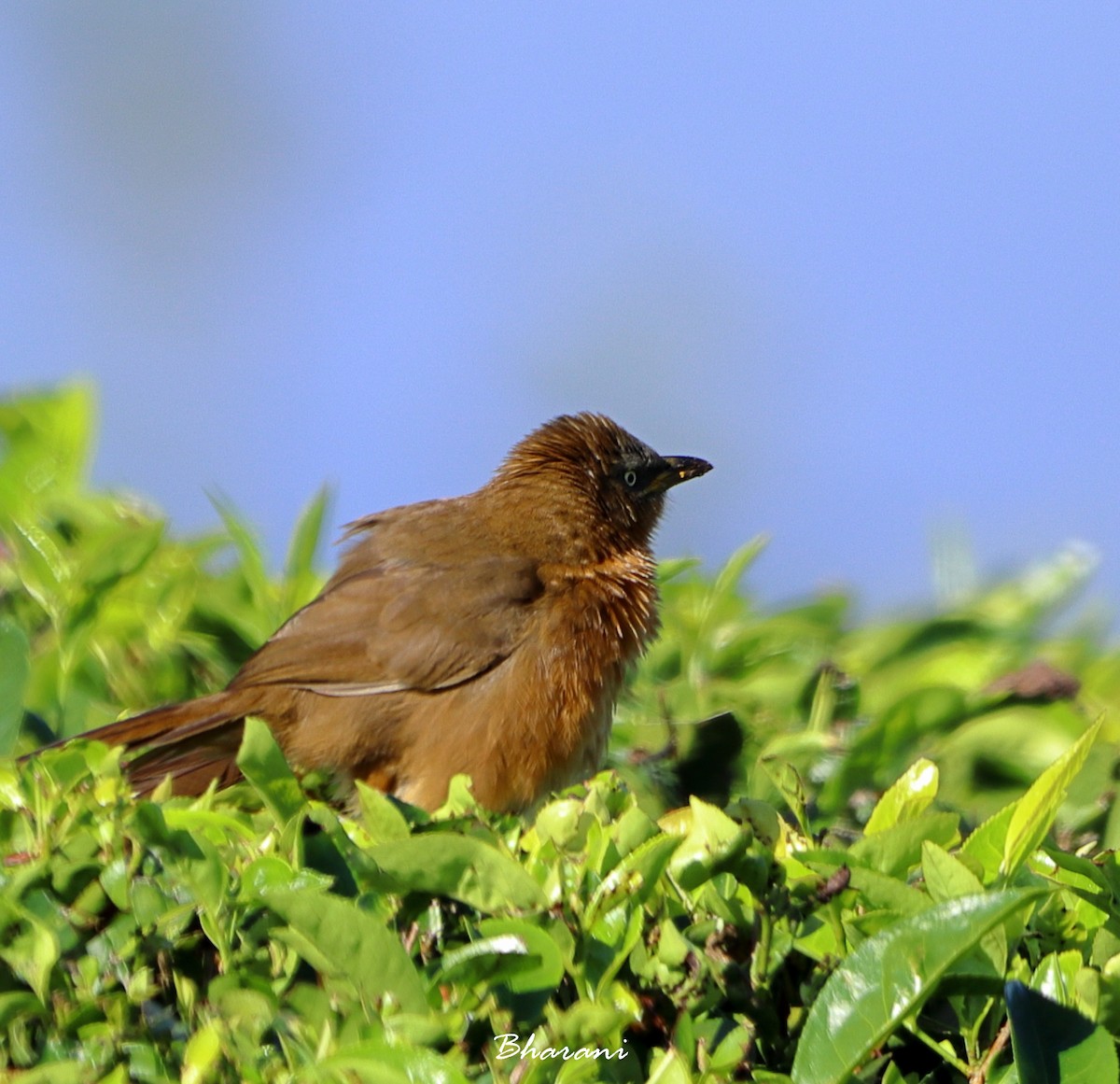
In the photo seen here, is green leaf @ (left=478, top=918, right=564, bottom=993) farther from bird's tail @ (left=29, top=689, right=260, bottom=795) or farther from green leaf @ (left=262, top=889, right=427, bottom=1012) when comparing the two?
bird's tail @ (left=29, top=689, right=260, bottom=795)

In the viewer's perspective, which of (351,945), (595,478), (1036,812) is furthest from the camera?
(595,478)

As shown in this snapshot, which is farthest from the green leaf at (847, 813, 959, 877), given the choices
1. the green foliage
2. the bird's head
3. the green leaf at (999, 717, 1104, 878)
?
the bird's head

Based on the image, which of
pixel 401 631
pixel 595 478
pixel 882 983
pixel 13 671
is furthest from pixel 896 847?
pixel 595 478

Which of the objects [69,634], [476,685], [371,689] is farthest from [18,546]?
[476,685]

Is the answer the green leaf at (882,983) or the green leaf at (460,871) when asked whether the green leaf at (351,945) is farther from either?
the green leaf at (882,983)

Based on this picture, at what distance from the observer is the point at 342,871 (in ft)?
8.28

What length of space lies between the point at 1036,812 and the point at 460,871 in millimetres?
967

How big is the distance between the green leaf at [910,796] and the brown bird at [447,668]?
64.4 inches

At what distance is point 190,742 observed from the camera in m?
4.26

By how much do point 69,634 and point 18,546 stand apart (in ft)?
1.58

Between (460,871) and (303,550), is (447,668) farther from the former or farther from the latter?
(460,871)

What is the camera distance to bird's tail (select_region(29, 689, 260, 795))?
4.10 meters

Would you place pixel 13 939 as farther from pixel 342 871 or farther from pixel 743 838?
pixel 743 838

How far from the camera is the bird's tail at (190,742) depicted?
410 centimetres
